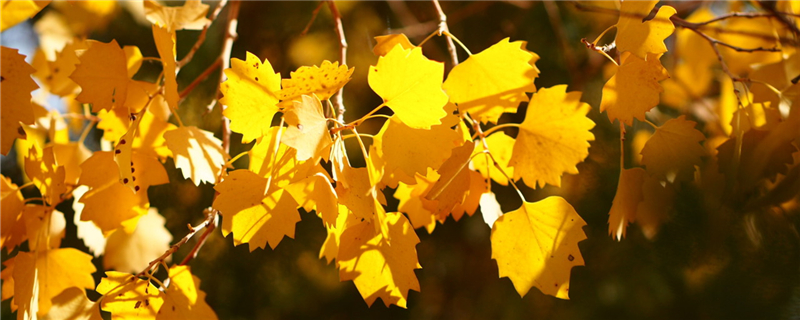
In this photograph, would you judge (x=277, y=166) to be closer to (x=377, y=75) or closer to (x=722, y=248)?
(x=377, y=75)

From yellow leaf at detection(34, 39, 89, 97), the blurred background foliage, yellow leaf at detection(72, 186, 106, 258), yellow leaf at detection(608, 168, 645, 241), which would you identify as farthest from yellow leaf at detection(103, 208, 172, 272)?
yellow leaf at detection(608, 168, 645, 241)

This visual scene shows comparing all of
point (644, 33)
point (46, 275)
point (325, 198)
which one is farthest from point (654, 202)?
point (46, 275)

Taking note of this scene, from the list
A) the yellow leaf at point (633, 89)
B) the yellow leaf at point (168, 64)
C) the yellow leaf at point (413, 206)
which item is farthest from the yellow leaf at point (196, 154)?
the yellow leaf at point (633, 89)

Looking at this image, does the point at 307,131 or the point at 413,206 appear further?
the point at 413,206

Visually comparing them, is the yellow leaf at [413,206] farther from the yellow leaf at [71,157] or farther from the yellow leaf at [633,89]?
the yellow leaf at [71,157]

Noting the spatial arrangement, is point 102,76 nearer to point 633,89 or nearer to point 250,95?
point 250,95

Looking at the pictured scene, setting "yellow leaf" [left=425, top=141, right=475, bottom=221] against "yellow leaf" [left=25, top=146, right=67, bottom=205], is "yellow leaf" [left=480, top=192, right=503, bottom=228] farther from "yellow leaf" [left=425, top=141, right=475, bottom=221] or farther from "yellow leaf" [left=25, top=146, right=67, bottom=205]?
"yellow leaf" [left=25, top=146, right=67, bottom=205]
